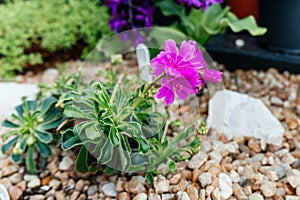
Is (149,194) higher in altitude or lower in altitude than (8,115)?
lower

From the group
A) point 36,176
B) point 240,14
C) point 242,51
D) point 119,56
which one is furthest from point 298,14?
point 36,176

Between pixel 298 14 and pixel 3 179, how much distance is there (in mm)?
1489

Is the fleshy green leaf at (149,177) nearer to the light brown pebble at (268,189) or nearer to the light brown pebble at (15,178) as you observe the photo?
the light brown pebble at (268,189)

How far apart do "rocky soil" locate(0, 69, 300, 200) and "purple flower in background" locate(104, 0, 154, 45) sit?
2.56 ft

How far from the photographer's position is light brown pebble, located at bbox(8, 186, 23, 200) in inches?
56.7

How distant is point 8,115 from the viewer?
6.03ft

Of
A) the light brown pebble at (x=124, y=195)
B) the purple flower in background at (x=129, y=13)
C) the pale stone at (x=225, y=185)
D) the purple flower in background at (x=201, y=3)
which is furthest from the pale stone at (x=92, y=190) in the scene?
the purple flower in background at (x=201, y=3)

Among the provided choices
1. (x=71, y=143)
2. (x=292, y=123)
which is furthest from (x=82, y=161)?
(x=292, y=123)

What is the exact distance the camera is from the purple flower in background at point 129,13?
2098 millimetres

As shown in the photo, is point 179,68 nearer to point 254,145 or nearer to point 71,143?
point 71,143

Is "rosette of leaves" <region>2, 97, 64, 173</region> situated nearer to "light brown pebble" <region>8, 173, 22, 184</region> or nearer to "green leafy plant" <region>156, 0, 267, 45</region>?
"light brown pebble" <region>8, 173, 22, 184</region>

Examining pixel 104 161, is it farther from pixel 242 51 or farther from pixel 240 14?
pixel 240 14

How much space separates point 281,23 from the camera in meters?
2.03

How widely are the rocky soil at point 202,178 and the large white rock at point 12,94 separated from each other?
0.30m
